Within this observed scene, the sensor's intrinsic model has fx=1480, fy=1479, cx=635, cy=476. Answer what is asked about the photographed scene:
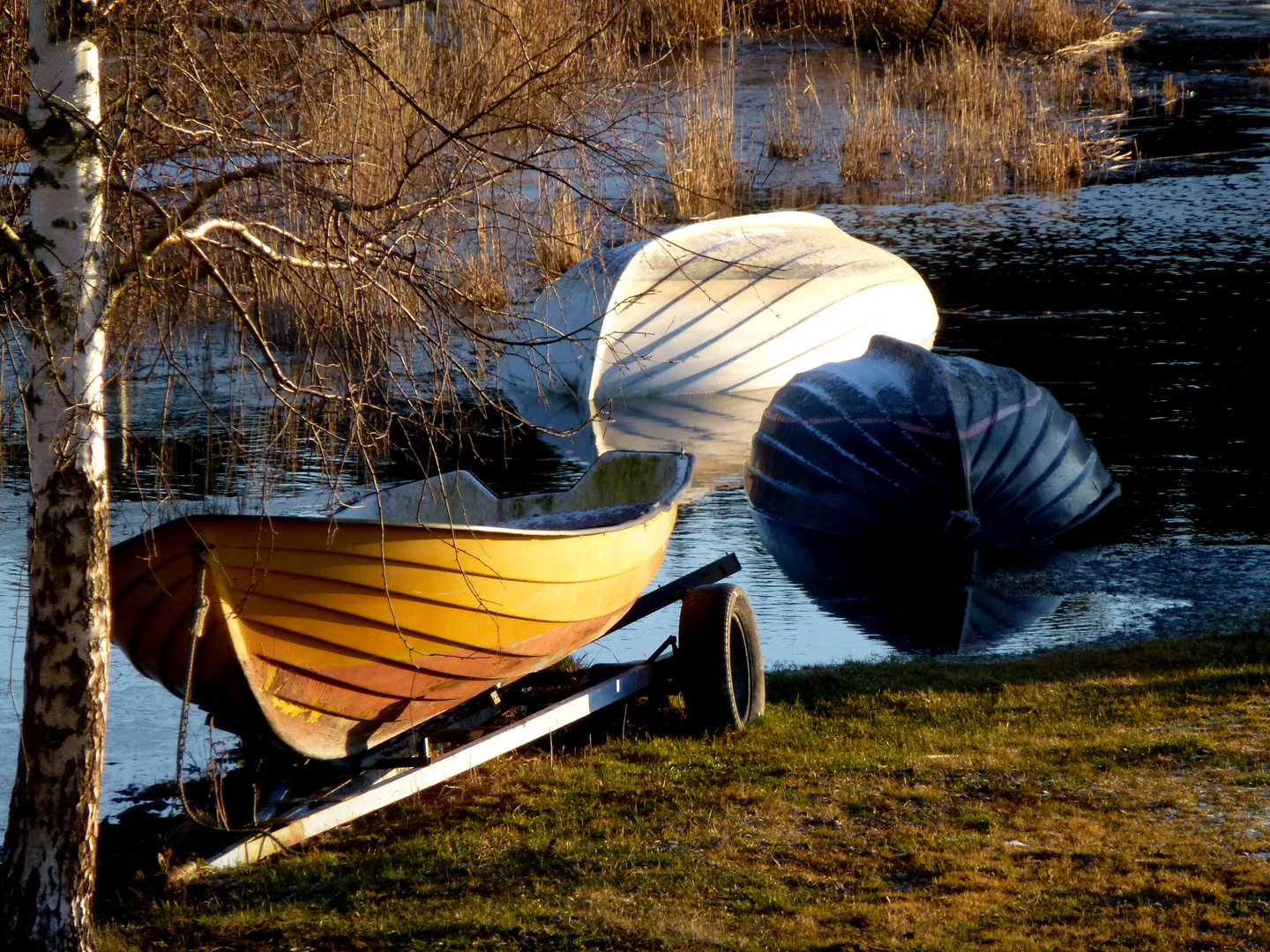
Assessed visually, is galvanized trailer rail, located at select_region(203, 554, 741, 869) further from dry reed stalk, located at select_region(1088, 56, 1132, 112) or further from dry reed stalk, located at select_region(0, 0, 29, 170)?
dry reed stalk, located at select_region(1088, 56, 1132, 112)

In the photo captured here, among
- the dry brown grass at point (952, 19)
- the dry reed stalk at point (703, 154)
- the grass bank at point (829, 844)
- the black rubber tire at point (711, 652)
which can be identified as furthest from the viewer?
the dry brown grass at point (952, 19)

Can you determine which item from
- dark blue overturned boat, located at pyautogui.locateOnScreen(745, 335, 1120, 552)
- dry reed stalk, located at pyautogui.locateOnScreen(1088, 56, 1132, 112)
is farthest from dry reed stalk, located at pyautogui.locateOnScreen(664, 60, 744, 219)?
dry reed stalk, located at pyautogui.locateOnScreen(1088, 56, 1132, 112)

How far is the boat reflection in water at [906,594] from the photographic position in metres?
6.65

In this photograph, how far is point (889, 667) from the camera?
599 centimetres

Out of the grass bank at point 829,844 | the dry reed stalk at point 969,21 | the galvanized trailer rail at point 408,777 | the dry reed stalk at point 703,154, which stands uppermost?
the dry reed stalk at point 969,21

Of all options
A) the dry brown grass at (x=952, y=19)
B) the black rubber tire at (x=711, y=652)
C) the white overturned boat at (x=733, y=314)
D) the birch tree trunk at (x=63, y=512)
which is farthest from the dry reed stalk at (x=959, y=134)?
the birch tree trunk at (x=63, y=512)

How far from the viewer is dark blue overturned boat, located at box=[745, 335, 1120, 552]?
757cm

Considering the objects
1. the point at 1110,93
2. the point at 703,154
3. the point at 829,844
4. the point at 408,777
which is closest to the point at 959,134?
the point at 1110,93

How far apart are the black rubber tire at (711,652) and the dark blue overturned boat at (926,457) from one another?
8.77ft

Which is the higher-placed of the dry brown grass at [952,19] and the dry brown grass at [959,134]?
the dry brown grass at [952,19]

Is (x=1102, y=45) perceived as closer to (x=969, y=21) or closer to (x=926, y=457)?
(x=969, y=21)

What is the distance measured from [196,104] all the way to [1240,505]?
653cm

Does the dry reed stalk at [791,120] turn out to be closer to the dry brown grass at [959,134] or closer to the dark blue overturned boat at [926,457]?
the dry brown grass at [959,134]

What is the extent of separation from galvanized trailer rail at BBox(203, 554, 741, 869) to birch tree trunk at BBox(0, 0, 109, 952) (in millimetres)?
717
